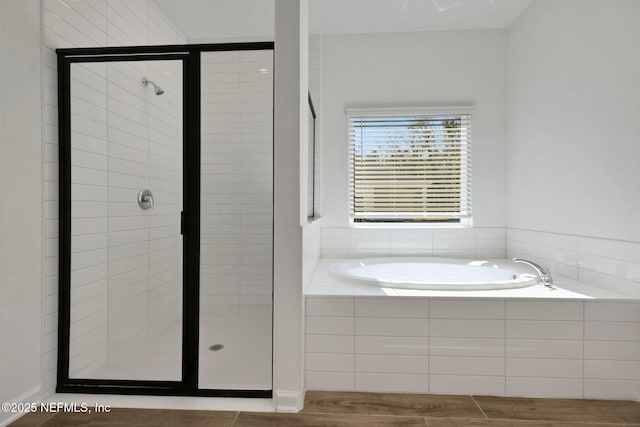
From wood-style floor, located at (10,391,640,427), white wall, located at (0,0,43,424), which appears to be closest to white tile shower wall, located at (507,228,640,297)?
wood-style floor, located at (10,391,640,427)

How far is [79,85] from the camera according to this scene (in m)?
2.02

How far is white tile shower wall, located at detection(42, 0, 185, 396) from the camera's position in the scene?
1934 millimetres

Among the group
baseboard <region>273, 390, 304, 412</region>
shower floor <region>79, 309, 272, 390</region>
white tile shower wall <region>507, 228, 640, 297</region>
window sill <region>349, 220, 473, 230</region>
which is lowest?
baseboard <region>273, 390, 304, 412</region>

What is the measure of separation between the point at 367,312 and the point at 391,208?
159 cm

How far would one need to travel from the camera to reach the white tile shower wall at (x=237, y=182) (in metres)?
2.09

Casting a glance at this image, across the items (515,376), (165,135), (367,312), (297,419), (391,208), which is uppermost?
(165,135)

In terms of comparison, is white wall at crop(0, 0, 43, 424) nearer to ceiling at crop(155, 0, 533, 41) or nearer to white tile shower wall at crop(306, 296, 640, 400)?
ceiling at crop(155, 0, 533, 41)

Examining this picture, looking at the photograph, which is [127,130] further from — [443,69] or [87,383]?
[443,69]

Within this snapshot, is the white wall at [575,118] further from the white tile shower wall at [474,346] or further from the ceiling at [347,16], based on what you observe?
the white tile shower wall at [474,346]

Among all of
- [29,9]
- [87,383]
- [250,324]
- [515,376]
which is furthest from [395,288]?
[29,9]

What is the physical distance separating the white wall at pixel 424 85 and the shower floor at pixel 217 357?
1.46 metres

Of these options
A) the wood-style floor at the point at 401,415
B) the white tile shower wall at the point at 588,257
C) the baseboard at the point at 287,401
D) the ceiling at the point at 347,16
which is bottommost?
the wood-style floor at the point at 401,415

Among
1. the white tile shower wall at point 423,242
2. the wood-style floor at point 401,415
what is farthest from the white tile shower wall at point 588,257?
the wood-style floor at point 401,415

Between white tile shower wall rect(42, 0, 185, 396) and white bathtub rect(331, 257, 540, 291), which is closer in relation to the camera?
white tile shower wall rect(42, 0, 185, 396)
